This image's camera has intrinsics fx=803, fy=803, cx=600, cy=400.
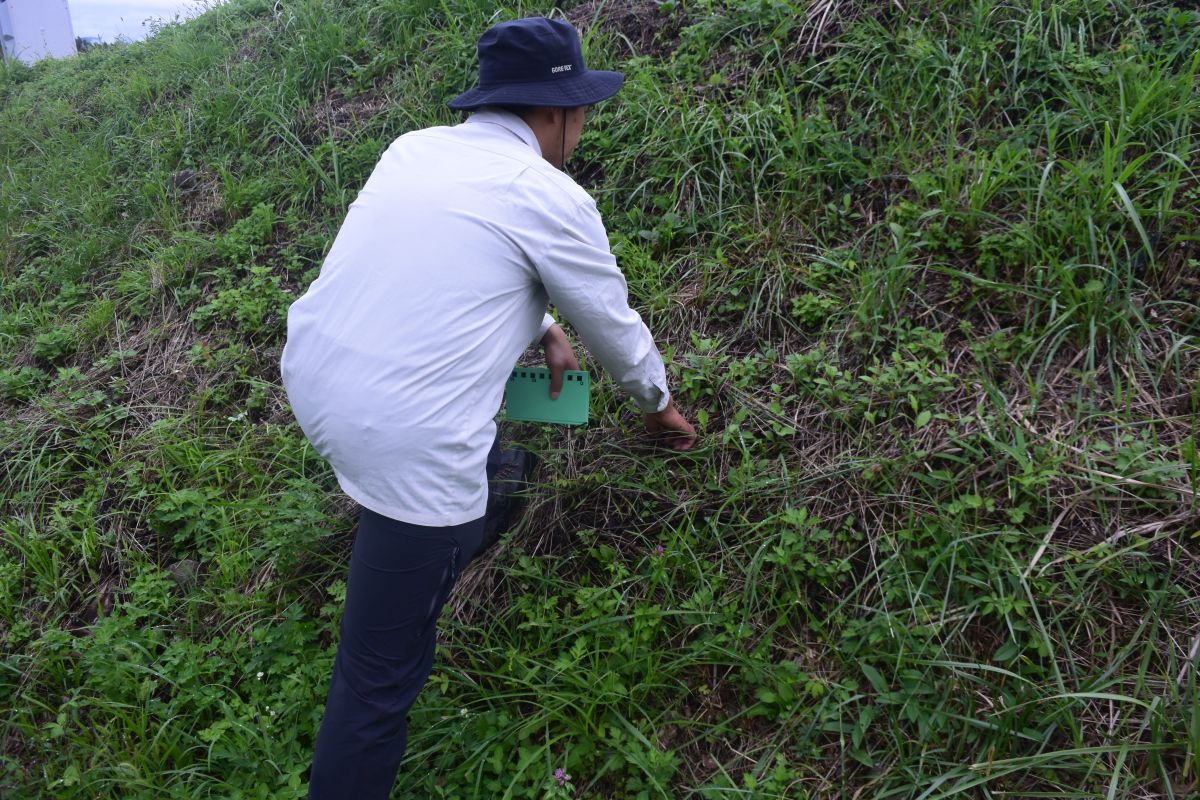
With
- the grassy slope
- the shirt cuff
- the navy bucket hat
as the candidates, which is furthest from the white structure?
the shirt cuff

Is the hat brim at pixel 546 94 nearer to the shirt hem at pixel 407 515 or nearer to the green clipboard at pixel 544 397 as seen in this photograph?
the green clipboard at pixel 544 397

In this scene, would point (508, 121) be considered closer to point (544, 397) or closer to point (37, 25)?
point (544, 397)

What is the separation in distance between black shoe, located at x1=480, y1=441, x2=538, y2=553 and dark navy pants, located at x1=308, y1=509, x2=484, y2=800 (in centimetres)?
81

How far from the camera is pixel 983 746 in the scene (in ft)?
6.72

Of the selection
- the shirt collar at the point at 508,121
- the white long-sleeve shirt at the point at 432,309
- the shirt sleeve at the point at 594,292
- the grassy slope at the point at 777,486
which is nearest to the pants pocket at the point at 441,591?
the white long-sleeve shirt at the point at 432,309

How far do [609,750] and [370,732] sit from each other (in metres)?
0.73

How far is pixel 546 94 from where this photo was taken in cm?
209

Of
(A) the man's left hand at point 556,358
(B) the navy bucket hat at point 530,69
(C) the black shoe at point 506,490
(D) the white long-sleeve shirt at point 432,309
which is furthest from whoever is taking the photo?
(C) the black shoe at point 506,490

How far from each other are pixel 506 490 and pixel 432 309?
1.17m

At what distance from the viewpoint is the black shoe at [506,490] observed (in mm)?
2850

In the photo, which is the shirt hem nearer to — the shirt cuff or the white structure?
the shirt cuff

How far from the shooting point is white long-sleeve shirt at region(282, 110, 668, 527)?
186 cm

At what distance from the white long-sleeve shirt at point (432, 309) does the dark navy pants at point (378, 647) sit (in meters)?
0.08

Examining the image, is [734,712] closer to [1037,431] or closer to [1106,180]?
[1037,431]
